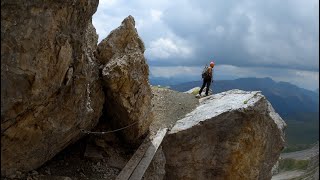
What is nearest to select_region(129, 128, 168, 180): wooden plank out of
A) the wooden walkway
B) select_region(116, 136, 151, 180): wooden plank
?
the wooden walkway

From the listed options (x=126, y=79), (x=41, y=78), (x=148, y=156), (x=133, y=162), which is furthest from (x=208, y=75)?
(x=41, y=78)

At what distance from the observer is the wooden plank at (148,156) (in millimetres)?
21438

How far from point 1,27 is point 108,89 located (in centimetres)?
895

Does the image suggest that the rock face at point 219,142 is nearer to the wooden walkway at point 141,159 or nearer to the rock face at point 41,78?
the wooden walkway at point 141,159

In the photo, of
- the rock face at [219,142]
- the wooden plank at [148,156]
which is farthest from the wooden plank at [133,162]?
the rock face at [219,142]

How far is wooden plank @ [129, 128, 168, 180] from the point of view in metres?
21.4

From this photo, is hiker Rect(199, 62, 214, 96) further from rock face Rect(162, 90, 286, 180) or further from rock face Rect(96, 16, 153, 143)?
rock face Rect(96, 16, 153, 143)

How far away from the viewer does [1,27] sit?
524 inches

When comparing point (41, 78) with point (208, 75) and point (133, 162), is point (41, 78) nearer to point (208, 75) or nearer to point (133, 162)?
point (133, 162)

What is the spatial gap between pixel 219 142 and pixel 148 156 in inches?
297

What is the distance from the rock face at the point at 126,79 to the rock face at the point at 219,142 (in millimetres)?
4960

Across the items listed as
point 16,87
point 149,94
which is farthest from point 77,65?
point 149,94

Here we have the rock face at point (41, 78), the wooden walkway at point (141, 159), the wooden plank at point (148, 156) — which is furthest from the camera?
the wooden plank at point (148, 156)

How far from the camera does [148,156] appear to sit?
2364 centimetres
